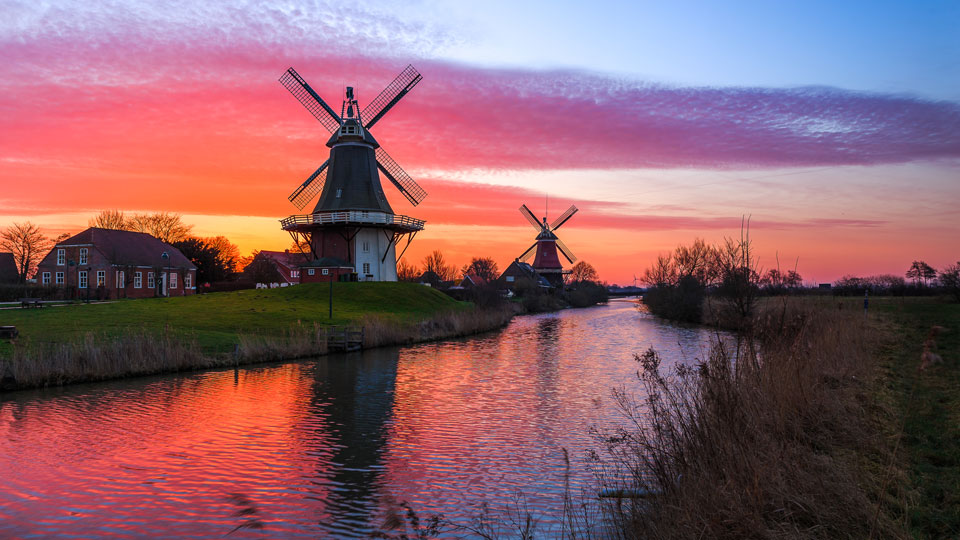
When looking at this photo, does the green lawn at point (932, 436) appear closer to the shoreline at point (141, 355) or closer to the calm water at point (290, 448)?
the calm water at point (290, 448)

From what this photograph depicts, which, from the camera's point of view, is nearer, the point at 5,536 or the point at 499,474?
the point at 5,536

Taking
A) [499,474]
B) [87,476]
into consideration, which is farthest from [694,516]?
[87,476]

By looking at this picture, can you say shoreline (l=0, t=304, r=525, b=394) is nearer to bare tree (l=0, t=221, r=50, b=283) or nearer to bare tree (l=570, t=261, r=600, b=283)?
bare tree (l=0, t=221, r=50, b=283)

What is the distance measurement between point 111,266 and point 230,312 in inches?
924

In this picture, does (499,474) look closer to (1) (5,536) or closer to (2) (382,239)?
(1) (5,536)

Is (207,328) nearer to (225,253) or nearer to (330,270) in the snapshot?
(330,270)

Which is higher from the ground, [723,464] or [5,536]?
[723,464]

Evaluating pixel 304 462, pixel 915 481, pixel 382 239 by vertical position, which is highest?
pixel 382 239

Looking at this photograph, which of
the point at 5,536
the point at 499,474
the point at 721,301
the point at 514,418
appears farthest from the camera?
the point at 721,301

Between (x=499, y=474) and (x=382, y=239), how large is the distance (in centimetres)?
4144

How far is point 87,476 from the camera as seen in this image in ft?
35.9

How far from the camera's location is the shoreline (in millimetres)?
18531

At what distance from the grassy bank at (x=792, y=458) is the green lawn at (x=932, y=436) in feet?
0.06

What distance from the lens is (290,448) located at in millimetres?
12781
